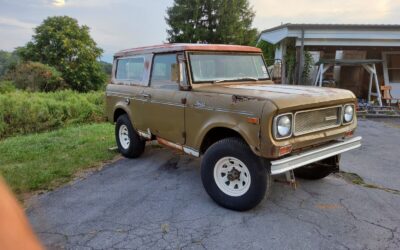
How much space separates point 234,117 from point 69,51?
28602 millimetres

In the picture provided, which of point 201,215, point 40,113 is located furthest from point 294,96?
point 40,113

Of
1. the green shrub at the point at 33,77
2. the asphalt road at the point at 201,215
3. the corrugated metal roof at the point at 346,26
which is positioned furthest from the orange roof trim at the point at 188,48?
the green shrub at the point at 33,77

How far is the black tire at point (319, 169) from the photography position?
5.07 meters

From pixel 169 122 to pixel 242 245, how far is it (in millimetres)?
2367

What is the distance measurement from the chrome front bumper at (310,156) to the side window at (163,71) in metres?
2.00

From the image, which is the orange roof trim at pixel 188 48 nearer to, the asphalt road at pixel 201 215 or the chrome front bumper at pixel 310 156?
the asphalt road at pixel 201 215

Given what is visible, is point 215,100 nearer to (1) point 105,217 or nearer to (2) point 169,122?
(2) point 169,122

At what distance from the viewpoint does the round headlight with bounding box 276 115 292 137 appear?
3.84 meters

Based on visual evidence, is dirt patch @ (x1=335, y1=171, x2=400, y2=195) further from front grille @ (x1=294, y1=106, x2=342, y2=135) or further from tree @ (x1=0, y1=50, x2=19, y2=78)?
tree @ (x1=0, y1=50, x2=19, y2=78)

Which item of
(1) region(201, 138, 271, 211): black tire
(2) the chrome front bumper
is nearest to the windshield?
(1) region(201, 138, 271, 211): black tire

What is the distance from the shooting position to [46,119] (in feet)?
36.4

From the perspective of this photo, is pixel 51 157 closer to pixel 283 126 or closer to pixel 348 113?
pixel 283 126

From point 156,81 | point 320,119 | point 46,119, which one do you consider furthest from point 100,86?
point 320,119

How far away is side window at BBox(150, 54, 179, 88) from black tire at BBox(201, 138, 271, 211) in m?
1.33
